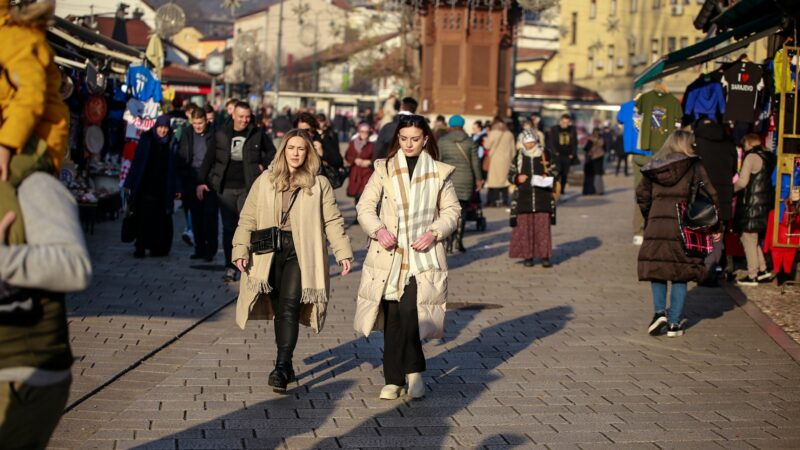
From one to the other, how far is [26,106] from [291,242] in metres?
4.09

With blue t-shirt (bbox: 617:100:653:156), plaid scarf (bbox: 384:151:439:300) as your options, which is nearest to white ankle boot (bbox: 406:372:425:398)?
plaid scarf (bbox: 384:151:439:300)

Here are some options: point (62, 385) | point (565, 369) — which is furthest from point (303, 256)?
point (62, 385)

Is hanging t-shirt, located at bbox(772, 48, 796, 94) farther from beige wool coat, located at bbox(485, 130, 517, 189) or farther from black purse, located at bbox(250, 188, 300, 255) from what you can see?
beige wool coat, located at bbox(485, 130, 517, 189)

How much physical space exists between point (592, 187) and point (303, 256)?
2395 centimetres

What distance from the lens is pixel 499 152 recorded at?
974 inches

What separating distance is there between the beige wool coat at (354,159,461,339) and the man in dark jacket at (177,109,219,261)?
22.6 ft

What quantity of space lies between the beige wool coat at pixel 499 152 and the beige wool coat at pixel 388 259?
55.4 feet

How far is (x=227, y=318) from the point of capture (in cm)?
1071

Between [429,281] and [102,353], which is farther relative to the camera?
[102,353]

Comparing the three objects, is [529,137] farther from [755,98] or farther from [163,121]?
[163,121]

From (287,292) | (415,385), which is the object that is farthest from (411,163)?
(415,385)

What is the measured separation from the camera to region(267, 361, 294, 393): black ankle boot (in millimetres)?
7738

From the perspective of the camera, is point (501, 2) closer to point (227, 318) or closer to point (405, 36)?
point (405, 36)

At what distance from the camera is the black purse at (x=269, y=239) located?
7.97 metres
